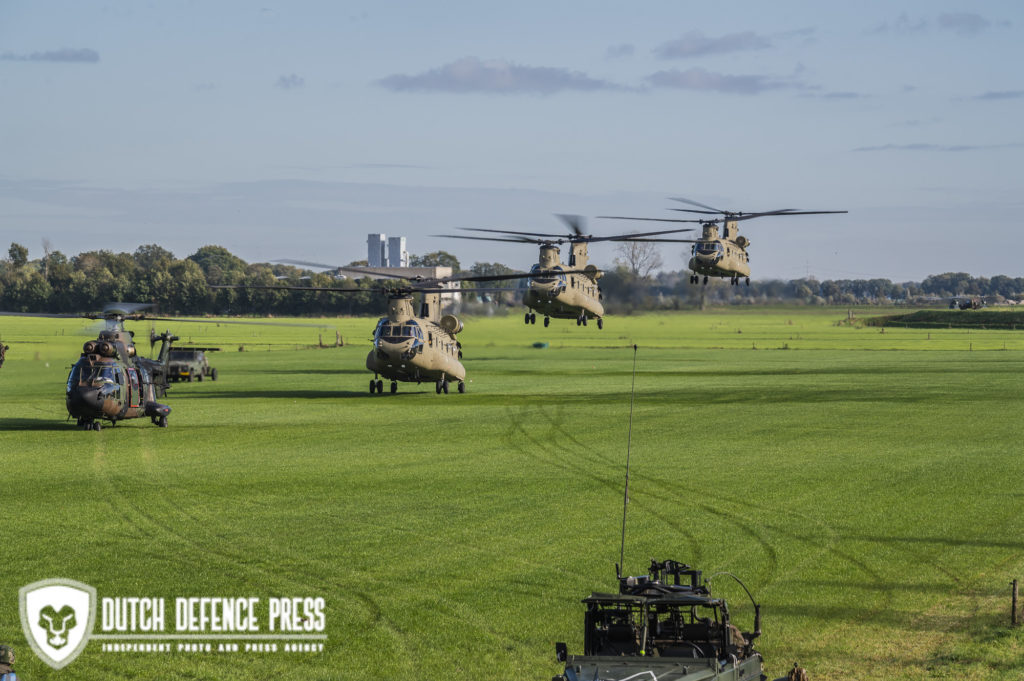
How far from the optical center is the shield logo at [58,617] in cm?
1933

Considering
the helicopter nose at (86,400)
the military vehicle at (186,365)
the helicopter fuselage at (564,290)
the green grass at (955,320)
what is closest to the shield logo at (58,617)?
the helicopter nose at (86,400)

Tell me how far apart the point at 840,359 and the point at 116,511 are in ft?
295

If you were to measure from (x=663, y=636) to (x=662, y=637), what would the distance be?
0.02 m

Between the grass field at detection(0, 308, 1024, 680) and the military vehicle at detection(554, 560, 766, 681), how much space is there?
5114 mm

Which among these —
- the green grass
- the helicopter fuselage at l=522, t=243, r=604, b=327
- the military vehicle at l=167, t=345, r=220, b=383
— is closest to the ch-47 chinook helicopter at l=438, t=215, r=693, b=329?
the helicopter fuselage at l=522, t=243, r=604, b=327

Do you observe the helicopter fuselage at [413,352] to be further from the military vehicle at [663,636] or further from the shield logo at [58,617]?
the military vehicle at [663,636]

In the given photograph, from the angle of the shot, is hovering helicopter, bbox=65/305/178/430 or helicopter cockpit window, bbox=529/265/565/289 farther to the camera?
helicopter cockpit window, bbox=529/265/565/289

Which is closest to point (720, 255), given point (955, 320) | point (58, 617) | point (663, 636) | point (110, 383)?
point (110, 383)

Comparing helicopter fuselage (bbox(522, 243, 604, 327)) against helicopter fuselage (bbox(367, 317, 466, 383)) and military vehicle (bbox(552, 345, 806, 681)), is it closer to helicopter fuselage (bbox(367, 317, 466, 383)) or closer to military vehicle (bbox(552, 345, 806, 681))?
helicopter fuselage (bbox(367, 317, 466, 383))

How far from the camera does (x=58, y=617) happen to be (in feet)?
70.4

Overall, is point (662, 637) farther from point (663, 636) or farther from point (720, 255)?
point (720, 255)

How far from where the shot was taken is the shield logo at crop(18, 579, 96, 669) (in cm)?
1933

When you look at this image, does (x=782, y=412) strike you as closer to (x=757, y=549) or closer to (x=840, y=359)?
(x=757, y=549)

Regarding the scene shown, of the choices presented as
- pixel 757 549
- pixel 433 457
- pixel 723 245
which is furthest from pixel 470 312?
pixel 757 549
